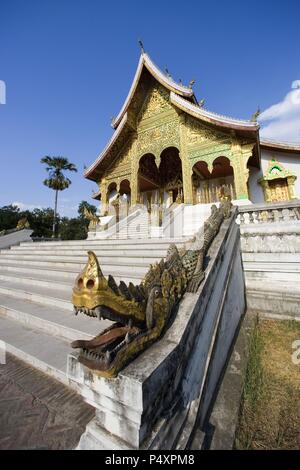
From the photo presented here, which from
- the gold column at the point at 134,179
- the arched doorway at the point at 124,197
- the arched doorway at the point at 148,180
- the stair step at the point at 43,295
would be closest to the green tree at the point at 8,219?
the arched doorway at the point at 124,197

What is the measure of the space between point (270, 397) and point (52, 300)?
3.22m

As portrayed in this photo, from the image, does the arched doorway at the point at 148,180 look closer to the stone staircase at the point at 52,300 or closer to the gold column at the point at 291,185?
the gold column at the point at 291,185

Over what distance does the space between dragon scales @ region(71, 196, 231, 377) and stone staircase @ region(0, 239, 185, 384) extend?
3.01ft

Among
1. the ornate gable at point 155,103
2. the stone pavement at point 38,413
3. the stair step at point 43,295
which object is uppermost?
the ornate gable at point 155,103

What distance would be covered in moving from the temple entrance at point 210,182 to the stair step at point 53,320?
11.3 metres

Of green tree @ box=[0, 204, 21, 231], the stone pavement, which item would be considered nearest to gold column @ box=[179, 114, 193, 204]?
the stone pavement

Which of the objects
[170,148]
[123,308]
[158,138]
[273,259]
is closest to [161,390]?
[123,308]

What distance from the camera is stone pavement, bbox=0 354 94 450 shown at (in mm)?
1443

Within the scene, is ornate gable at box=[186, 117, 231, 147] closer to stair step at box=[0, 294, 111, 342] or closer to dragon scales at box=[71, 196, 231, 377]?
dragon scales at box=[71, 196, 231, 377]

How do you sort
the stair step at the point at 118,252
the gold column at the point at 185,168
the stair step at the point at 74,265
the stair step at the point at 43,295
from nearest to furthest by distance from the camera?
1. the stair step at the point at 43,295
2. the stair step at the point at 74,265
3. the stair step at the point at 118,252
4. the gold column at the point at 185,168

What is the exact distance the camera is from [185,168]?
1154 cm

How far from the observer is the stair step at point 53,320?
250 centimetres

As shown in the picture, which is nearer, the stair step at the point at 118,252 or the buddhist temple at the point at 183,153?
the stair step at the point at 118,252

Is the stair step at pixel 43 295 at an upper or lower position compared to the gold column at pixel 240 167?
lower
